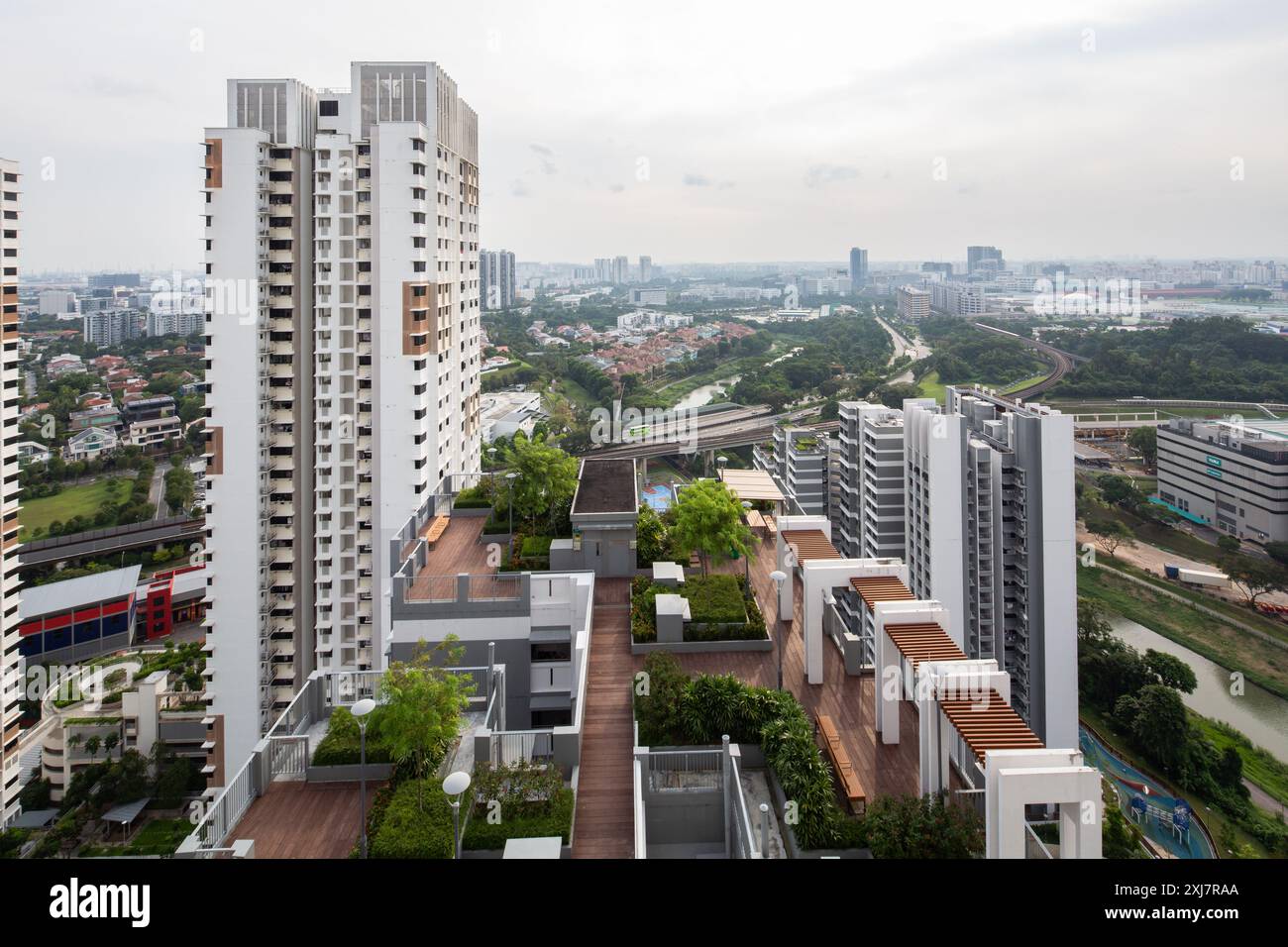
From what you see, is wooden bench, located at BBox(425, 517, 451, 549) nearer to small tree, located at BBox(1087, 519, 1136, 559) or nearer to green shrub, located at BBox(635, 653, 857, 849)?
green shrub, located at BBox(635, 653, 857, 849)

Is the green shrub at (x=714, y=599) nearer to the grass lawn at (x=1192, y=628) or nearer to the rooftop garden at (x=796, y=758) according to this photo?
the rooftop garden at (x=796, y=758)

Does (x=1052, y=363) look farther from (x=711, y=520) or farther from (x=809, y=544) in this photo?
(x=711, y=520)

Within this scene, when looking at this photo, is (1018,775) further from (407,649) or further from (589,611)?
(407,649)

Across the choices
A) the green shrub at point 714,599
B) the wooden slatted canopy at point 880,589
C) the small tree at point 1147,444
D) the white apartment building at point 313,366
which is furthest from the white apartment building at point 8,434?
the small tree at point 1147,444

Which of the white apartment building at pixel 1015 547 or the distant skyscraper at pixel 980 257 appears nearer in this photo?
the white apartment building at pixel 1015 547

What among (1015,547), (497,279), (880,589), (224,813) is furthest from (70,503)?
(497,279)
